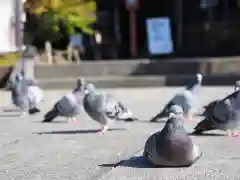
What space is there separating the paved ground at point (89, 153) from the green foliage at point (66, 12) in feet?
33.8

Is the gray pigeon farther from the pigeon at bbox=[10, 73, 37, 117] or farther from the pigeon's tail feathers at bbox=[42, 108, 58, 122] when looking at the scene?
the pigeon at bbox=[10, 73, 37, 117]

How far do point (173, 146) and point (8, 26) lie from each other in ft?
7.60

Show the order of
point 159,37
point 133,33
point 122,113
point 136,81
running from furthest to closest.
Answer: point 133,33 < point 159,37 < point 136,81 < point 122,113

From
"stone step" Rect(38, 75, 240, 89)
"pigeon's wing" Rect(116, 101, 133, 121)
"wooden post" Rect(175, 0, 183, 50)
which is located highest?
"wooden post" Rect(175, 0, 183, 50)

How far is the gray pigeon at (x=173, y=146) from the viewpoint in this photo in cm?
591

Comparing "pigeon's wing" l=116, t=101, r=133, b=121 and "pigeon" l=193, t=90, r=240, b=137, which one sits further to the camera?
"pigeon's wing" l=116, t=101, r=133, b=121

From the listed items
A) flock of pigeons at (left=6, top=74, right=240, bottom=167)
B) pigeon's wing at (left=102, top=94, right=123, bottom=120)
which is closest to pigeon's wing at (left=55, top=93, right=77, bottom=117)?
flock of pigeons at (left=6, top=74, right=240, bottom=167)

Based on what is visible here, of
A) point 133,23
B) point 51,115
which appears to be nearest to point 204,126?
point 51,115

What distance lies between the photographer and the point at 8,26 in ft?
22.9

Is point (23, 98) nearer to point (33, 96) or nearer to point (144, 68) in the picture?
point (33, 96)

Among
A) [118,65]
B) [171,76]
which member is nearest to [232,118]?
[171,76]

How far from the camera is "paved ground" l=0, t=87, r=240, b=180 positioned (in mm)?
5922

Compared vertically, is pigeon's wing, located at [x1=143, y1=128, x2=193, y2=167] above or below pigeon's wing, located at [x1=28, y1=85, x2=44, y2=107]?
above

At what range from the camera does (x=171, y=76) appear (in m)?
17.5
